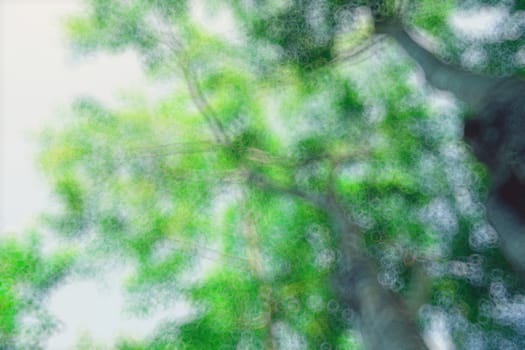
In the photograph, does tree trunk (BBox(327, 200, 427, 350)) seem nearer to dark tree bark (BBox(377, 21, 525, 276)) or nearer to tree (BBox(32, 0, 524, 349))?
tree (BBox(32, 0, 524, 349))

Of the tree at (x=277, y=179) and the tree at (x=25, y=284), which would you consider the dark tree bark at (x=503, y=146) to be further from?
the tree at (x=25, y=284)

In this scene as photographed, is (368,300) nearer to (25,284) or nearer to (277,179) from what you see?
(277,179)

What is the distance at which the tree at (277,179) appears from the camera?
24.3 feet

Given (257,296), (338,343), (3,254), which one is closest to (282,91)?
(257,296)

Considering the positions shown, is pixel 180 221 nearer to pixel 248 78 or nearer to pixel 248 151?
pixel 248 151

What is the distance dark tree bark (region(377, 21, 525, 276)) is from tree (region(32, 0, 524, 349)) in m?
1.33

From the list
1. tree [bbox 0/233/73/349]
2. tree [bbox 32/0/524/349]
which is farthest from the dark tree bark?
tree [bbox 0/233/73/349]

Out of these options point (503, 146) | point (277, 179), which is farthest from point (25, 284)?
point (503, 146)

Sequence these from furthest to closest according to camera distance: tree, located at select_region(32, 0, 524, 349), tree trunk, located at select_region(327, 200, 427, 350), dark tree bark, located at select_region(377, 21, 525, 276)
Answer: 1. tree, located at select_region(32, 0, 524, 349)
2. dark tree bark, located at select_region(377, 21, 525, 276)
3. tree trunk, located at select_region(327, 200, 427, 350)

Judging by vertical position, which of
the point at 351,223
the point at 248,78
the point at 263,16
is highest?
the point at 263,16

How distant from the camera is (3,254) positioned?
30.0 feet

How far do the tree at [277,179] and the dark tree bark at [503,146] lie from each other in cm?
133

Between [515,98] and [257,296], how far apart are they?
5.83 m

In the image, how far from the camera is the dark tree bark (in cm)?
451
